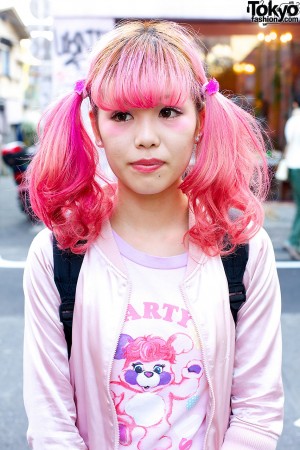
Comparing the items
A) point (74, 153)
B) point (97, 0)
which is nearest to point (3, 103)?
point (97, 0)

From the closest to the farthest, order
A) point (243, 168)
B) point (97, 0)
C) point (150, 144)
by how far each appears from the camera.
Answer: point (150, 144) < point (243, 168) < point (97, 0)

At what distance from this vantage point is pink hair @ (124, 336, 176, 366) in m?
1.47

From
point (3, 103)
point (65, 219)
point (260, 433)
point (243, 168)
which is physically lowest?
point (3, 103)

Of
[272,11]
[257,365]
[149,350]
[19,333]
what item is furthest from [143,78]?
[272,11]

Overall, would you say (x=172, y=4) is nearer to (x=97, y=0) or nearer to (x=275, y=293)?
(x=97, y=0)

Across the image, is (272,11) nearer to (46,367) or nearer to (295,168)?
(295,168)

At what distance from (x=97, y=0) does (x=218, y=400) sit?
811 cm

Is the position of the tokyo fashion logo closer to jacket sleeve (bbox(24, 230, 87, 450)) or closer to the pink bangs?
the pink bangs

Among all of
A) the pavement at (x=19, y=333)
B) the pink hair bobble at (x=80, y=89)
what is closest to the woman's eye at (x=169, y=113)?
the pink hair bobble at (x=80, y=89)

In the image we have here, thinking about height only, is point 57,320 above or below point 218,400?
above

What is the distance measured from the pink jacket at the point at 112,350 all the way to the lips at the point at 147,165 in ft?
0.61

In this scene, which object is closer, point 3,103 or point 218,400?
point 218,400

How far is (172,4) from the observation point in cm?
906

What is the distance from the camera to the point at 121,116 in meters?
1.48
